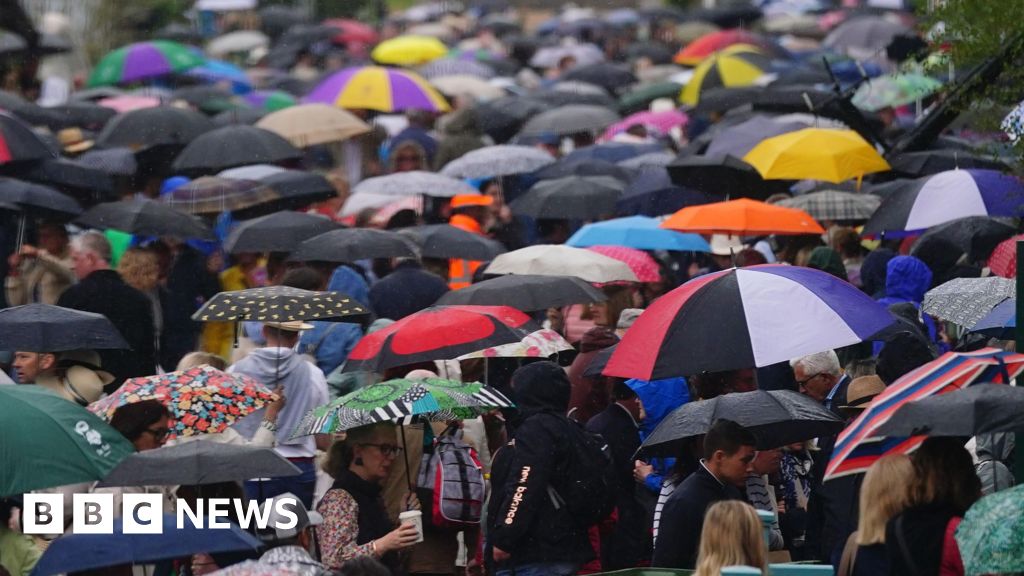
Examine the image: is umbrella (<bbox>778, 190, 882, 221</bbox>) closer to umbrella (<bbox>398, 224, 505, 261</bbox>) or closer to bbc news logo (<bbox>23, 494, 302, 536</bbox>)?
umbrella (<bbox>398, 224, 505, 261</bbox>)

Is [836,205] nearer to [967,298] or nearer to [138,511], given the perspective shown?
[967,298]

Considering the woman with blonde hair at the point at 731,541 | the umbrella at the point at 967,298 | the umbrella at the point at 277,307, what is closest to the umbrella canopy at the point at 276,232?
the umbrella at the point at 277,307

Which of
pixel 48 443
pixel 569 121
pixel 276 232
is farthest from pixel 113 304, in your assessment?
pixel 569 121

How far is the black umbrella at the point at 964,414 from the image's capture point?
6.57 metres

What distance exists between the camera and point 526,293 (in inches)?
444

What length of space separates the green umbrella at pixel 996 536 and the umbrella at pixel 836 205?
828 cm

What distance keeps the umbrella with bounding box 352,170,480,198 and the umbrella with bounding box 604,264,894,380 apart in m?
6.49

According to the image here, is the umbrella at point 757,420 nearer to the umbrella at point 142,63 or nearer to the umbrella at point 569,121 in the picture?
the umbrella at point 569,121

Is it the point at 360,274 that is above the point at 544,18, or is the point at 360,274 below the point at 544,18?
below

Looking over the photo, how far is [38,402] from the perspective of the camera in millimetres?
7895

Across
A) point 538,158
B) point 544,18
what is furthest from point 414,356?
point 544,18

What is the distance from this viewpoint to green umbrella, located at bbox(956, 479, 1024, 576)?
20.0 feet

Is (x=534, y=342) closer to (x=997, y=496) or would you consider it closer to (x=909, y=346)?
(x=909, y=346)

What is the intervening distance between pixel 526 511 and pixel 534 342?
184 centimetres
